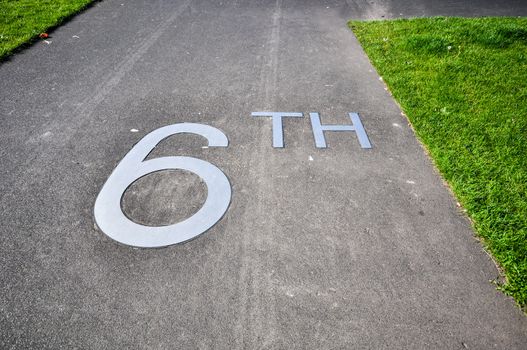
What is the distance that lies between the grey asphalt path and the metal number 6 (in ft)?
0.30

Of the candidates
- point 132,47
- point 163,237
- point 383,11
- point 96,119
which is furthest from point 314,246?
point 383,11

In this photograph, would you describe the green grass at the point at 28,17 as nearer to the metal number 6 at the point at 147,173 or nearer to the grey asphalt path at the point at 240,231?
the grey asphalt path at the point at 240,231

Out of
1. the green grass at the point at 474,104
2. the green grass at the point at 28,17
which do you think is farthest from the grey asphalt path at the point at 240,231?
the green grass at the point at 28,17

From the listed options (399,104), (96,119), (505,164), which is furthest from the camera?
(399,104)

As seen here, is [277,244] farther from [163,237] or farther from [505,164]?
[505,164]

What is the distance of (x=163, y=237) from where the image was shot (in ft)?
10.6

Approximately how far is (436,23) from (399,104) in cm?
445

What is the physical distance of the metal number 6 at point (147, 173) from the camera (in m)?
3.25

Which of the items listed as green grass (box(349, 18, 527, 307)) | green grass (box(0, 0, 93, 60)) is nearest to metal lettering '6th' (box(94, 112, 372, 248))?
green grass (box(349, 18, 527, 307))

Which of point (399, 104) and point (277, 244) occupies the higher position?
point (399, 104)

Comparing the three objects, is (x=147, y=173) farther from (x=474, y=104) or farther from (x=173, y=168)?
(x=474, y=104)

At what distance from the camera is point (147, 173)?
397 cm

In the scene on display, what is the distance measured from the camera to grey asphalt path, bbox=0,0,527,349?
2.57 meters

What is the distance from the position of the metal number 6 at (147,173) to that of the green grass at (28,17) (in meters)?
4.63
